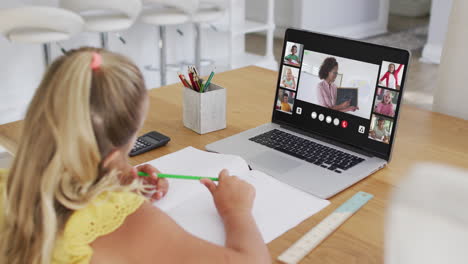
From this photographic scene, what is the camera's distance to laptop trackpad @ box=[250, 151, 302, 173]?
3.67ft

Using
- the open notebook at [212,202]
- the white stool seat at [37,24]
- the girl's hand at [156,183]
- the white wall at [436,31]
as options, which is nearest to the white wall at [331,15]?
the white wall at [436,31]

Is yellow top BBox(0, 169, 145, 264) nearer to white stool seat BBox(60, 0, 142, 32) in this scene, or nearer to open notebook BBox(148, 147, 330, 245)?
open notebook BBox(148, 147, 330, 245)

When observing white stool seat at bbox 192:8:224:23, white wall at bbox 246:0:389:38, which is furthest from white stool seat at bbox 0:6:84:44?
white wall at bbox 246:0:389:38

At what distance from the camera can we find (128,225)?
74 cm

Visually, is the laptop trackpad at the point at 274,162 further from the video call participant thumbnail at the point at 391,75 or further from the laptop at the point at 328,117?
the video call participant thumbnail at the point at 391,75

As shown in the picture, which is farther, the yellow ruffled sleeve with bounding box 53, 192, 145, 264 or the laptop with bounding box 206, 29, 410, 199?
the laptop with bounding box 206, 29, 410, 199

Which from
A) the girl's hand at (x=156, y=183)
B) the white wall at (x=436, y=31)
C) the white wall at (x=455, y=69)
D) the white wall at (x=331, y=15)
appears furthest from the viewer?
the white wall at (x=331, y=15)

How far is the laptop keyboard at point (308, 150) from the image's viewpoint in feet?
3.72

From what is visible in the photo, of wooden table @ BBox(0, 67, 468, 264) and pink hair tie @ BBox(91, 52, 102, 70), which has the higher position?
pink hair tie @ BBox(91, 52, 102, 70)

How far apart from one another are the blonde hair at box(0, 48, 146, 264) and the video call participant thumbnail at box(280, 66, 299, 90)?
2.00ft

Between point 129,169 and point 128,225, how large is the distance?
174mm

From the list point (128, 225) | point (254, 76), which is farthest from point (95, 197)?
point (254, 76)

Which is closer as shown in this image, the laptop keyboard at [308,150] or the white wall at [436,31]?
the laptop keyboard at [308,150]

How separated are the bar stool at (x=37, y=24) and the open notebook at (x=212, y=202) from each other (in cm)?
178
